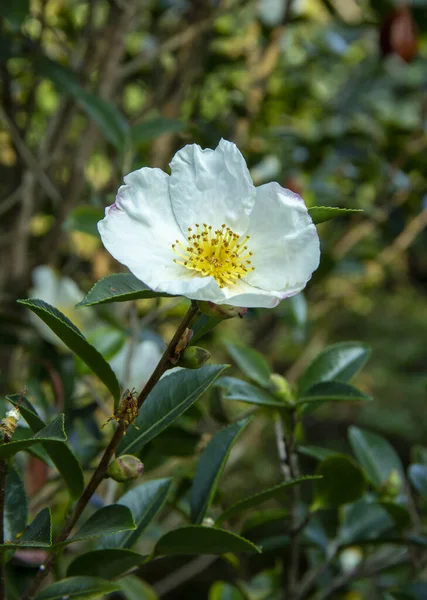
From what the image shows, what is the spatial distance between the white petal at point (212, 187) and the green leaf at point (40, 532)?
0.28 m

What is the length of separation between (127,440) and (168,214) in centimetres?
21

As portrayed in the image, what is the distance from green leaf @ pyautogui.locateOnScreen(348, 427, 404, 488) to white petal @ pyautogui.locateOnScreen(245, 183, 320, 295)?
0.45 metres

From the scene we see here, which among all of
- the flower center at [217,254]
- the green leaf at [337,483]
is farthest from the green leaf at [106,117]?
the green leaf at [337,483]

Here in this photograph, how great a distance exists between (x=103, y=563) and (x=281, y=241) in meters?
0.34

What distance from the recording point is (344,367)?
0.90m

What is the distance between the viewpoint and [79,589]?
2.14 ft

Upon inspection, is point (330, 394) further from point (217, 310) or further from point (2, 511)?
point (2, 511)

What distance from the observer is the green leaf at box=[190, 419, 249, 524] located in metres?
0.73

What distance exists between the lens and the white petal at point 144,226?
2.00 ft

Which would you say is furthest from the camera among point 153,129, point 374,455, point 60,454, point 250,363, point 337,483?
point 153,129

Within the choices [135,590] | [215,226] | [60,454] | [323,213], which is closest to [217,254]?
[215,226]

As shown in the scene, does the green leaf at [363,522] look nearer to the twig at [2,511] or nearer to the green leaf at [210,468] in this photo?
the green leaf at [210,468]

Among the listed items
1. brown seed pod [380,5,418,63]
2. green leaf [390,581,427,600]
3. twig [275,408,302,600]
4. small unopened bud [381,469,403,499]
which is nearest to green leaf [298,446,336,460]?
twig [275,408,302,600]

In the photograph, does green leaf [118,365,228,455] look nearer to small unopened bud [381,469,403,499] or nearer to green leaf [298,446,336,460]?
green leaf [298,446,336,460]
